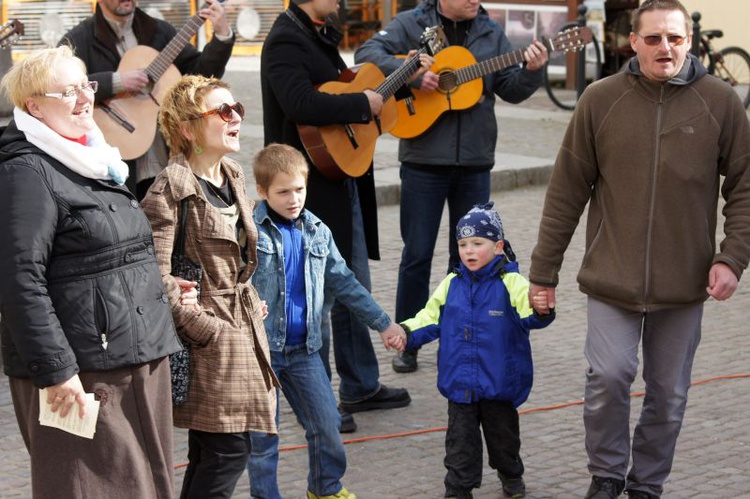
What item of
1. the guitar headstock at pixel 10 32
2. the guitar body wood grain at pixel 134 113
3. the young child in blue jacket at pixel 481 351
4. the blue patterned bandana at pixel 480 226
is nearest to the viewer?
the young child in blue jacket at pixel 481 351

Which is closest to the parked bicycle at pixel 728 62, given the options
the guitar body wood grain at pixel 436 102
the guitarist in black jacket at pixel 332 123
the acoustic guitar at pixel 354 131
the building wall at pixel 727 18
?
the building wall at pixel 727 18

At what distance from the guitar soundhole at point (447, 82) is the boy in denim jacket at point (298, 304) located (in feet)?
6.57

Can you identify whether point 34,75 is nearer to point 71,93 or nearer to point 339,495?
point 71,93

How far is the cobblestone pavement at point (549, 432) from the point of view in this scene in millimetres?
5336

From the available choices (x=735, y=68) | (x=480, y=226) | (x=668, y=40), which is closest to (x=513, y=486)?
(x=480, y=226)

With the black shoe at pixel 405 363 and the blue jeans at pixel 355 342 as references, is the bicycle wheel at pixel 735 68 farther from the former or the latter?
the blue jeans at pixel 355 342

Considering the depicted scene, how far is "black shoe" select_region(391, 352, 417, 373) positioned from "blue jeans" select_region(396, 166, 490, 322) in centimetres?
21

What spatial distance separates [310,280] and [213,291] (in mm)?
662

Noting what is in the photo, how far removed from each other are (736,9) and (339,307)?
50.9 ft

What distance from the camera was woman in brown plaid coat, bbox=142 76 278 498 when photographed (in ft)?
13.8

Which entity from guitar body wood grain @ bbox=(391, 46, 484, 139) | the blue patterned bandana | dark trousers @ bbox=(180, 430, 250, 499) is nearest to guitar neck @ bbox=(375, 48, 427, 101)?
guitar body wood grain @ bbox=(391, 46, 484, 139)

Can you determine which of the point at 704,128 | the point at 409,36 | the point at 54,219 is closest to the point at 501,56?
the point at 409,36

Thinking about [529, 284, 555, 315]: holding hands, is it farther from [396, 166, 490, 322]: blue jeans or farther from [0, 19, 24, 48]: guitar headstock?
[0, 19, 24, 48]: guitar headstock

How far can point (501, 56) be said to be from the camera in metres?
6.84
